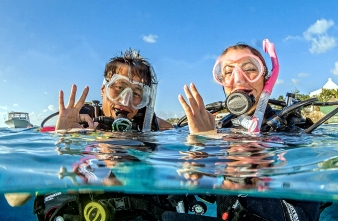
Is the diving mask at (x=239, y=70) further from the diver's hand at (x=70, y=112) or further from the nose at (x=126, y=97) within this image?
the diver's hand at (x=70, y=112)

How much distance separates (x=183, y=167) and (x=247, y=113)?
197 cm

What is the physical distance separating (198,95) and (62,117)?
7.26 feet

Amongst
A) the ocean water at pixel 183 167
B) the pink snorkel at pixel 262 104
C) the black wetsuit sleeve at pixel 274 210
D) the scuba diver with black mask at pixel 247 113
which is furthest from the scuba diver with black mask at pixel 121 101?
the black wetsuit sleeve at pixel 274 210

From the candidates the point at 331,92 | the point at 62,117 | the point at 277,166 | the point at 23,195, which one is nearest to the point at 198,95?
the point at 277,166

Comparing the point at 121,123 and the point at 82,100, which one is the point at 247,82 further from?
the point at 82,100

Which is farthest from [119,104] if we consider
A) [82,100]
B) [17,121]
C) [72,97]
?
[17,121]

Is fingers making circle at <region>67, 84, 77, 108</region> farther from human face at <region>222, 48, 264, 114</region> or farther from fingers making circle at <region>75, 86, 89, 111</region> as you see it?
human face at <region>222, 48, 264, 114</region>

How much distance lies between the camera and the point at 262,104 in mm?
4648

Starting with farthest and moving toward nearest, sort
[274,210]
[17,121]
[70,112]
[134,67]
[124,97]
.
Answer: [17,121], [134,67], [124,97], [70,112], [274,210]

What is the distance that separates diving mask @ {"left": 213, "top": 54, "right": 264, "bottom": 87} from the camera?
496 centimetres

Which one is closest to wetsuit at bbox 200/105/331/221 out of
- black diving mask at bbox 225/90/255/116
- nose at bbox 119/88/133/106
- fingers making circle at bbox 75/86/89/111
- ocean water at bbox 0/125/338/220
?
ocean water at bbox 0/125/338/220

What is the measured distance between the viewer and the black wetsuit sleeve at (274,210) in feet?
9.76

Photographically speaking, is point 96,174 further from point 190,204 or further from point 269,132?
point 269,132

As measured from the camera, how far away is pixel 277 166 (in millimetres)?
3400
